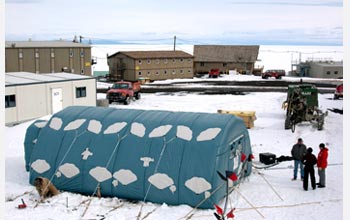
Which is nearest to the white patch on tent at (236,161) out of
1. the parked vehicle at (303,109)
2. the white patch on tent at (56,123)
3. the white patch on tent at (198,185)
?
the white patch on tent at (198,185)

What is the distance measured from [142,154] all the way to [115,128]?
1486mm

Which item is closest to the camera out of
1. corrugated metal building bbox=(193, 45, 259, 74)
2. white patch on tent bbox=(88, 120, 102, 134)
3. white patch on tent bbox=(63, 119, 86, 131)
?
white patch on tent bbox=(88, 120, 102, 134)

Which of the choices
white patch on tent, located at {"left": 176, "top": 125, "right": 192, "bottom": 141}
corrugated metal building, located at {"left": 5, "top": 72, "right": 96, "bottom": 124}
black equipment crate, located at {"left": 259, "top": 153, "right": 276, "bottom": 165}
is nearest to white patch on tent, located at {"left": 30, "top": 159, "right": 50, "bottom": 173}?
white patch on tent, located at {"left": 176, "top": 125, "right": 192, "bottom": 141}

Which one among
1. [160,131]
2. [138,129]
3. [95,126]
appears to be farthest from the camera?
[95,126]

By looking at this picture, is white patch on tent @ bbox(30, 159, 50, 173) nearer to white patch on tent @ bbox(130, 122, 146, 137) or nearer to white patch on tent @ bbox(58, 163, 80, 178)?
white patch on tent @ bbox(58, 163, 80, 178)

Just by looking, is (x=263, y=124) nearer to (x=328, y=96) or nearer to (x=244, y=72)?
(x=328, y=96)

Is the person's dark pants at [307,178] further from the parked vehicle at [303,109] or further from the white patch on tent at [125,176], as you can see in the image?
the parked vehicle at [303,109]

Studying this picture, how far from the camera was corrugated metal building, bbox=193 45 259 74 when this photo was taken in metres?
73.6

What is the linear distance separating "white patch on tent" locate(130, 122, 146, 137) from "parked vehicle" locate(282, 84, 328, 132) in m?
12.0

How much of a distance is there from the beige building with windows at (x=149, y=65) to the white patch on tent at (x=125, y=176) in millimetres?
46174

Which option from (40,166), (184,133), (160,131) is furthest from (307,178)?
(40,166)

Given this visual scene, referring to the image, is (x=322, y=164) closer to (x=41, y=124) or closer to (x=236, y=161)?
(x=236, y=161)

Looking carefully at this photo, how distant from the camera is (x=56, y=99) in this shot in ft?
93.2

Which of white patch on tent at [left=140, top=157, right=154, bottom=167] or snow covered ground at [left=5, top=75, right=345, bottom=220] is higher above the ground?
white patch on tent at [left=140, top=157, right=154, bottom=167]
